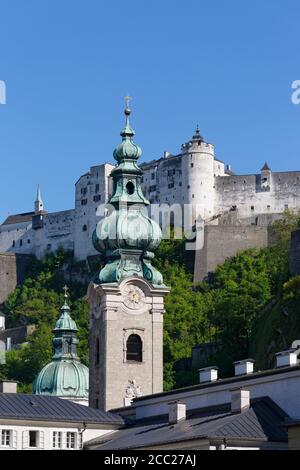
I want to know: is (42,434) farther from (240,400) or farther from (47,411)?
(240,400)

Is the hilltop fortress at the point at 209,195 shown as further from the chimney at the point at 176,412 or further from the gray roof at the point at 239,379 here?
the chimney at the point at 176,412

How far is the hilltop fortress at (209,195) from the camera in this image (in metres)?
135

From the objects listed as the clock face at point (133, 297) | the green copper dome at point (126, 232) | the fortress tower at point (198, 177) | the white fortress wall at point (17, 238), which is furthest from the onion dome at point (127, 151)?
the white fortress wall at point (17, 238)

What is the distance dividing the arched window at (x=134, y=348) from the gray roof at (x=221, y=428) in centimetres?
1258

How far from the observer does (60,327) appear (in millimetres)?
78062

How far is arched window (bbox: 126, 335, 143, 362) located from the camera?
55375mm

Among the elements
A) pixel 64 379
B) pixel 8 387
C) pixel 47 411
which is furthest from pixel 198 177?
pixel 47 411

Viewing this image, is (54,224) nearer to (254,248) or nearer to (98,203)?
(98,203)

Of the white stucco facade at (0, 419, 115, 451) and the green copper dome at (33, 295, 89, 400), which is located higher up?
the green copper dome at (33, 295, 89, 400)

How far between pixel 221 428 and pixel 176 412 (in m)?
5.99

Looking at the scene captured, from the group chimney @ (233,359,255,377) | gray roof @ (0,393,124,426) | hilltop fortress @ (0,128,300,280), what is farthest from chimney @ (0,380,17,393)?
hilltop fortress @ (0,128,300,280)

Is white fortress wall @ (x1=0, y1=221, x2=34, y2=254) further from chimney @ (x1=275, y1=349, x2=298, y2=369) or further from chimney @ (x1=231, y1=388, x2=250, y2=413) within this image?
chimney @ (x1=231, y1=388, x2=250, y2=413)

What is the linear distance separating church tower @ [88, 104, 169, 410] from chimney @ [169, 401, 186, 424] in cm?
1197
